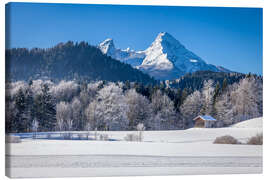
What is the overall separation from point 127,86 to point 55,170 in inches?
137

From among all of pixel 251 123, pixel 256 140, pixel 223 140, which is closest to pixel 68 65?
pixel 223 140

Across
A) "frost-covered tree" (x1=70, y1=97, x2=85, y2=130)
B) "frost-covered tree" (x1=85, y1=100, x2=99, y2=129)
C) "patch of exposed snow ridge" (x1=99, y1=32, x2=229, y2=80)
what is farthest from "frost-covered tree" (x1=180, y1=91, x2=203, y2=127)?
"frost-covered tree" (x1=70, y1=97, x2=85, y2=130)

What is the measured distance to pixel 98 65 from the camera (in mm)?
11461

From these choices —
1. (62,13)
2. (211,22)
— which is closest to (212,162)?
(211,22)

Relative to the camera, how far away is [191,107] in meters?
11.6

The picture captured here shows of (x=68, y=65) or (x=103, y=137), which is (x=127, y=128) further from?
(x=68, y=65)

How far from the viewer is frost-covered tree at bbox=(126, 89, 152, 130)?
11.5 m

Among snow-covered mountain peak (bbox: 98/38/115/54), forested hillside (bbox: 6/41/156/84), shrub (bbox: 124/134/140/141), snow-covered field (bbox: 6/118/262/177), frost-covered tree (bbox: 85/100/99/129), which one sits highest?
snow-covered mountain peak (bbox: 98/38/115/54)

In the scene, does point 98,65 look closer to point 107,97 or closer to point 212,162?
point 107,97

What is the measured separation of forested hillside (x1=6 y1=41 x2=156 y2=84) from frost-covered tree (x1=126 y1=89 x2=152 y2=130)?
51 cm

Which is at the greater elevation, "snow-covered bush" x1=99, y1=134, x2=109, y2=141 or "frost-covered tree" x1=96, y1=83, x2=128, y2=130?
"frost-covered tree" x1=96, y1=83, x2=128, y2=130

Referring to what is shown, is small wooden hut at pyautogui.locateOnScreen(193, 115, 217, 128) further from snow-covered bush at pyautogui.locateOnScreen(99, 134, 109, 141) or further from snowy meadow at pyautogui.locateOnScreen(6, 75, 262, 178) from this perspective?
snow-covered bush at pyautogui.locateOnScreen(99, 134, 109, 141)

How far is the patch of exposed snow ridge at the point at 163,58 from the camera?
1148 cm

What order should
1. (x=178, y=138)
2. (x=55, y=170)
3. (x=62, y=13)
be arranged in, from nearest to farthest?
(x=55, y=170), (x=62, y=13), (x=178, y=138)
